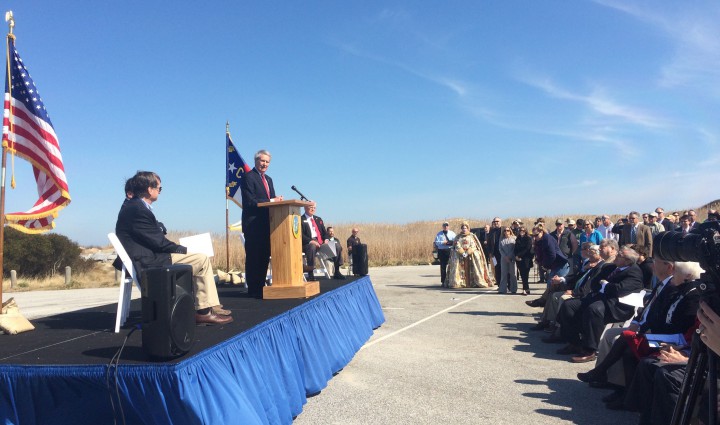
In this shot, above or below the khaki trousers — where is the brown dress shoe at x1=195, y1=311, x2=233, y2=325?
below

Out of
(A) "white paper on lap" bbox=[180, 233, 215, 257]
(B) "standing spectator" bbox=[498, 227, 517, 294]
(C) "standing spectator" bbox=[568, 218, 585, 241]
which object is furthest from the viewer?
(C) "standing spectator" bbox=[568, 218, 585, 241]

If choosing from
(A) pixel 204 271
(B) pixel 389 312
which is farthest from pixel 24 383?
(B) pixel 389 312

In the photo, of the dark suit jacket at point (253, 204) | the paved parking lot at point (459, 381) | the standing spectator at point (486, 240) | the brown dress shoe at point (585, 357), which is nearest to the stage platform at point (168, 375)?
the paved parking lot at point (459, 381)

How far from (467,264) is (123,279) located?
414 inches

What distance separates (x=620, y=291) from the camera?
5543 millimetres

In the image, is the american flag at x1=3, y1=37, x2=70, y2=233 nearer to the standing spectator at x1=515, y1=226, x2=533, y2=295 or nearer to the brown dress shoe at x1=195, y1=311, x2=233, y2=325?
the brown dress shoe at x1=195, y1=311, x2=233, y2=325

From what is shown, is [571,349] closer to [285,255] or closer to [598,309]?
[598,309]

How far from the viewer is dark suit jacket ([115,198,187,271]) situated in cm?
451

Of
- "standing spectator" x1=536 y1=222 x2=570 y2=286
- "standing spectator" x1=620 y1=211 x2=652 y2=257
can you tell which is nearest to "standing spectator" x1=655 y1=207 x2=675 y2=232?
"standing spectator" x1=620 y1=211 x2=652 y2=257

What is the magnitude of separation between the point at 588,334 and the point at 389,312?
4451 mm

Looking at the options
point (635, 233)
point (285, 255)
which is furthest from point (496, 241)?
point (285, 255)

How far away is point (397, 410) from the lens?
4.25 metres

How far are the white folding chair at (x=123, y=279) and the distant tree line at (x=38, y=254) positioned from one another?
19.2 metres

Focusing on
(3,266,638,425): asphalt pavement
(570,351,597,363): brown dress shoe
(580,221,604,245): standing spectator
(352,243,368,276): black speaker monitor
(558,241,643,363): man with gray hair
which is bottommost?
(3,266,638,425): asphalt pavement
